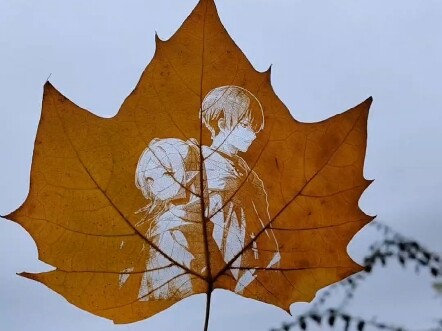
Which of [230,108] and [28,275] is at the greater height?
[230,108]

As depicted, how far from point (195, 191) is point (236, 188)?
1.2 inches

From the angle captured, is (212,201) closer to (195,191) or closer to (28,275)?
(195,191)

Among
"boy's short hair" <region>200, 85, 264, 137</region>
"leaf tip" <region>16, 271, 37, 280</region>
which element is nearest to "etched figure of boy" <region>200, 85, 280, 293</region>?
"boy's short hair" <region>200, 85, 264, 137</region>

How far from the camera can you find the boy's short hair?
1.43 feet

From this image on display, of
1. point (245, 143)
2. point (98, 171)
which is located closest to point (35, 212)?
point (98, 171)

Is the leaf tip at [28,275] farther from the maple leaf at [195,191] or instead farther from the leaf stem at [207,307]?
the leaf stem at [207,307]

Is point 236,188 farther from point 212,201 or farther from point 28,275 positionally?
point 28,275

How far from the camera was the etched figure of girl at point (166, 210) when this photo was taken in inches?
17.1

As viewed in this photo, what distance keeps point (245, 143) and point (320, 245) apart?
9 cm

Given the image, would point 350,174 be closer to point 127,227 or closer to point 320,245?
point 320,245

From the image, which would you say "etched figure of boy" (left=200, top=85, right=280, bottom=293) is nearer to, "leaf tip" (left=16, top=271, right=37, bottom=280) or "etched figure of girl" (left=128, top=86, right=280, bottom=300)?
"etched figure of girl" (left=128, top=86, right=280, bottom=300)

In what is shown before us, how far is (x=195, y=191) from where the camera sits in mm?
443

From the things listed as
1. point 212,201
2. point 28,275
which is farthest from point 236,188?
→ point 28,275

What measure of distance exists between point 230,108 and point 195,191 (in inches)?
2.5
